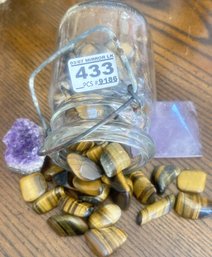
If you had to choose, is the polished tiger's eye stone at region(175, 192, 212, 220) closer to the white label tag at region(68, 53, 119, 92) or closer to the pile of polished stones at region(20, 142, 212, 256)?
the pile of polished stones at region(20, 142, 212, 256)

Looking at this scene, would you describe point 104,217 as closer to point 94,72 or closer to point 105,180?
point 105,180

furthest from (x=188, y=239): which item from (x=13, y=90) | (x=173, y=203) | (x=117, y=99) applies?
(x=13, y=90)

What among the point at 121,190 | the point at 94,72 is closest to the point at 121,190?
the point at 121,190

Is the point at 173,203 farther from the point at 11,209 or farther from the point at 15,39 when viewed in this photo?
the point at 15,39

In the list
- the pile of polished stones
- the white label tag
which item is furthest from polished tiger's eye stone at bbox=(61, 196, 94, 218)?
the white label tag

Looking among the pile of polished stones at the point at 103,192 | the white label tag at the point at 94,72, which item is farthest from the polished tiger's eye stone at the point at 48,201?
the white label tag at the point at 94,72

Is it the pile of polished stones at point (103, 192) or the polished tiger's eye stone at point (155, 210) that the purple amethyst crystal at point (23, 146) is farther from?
the polished tiger's eye stone at point (155, 210)
